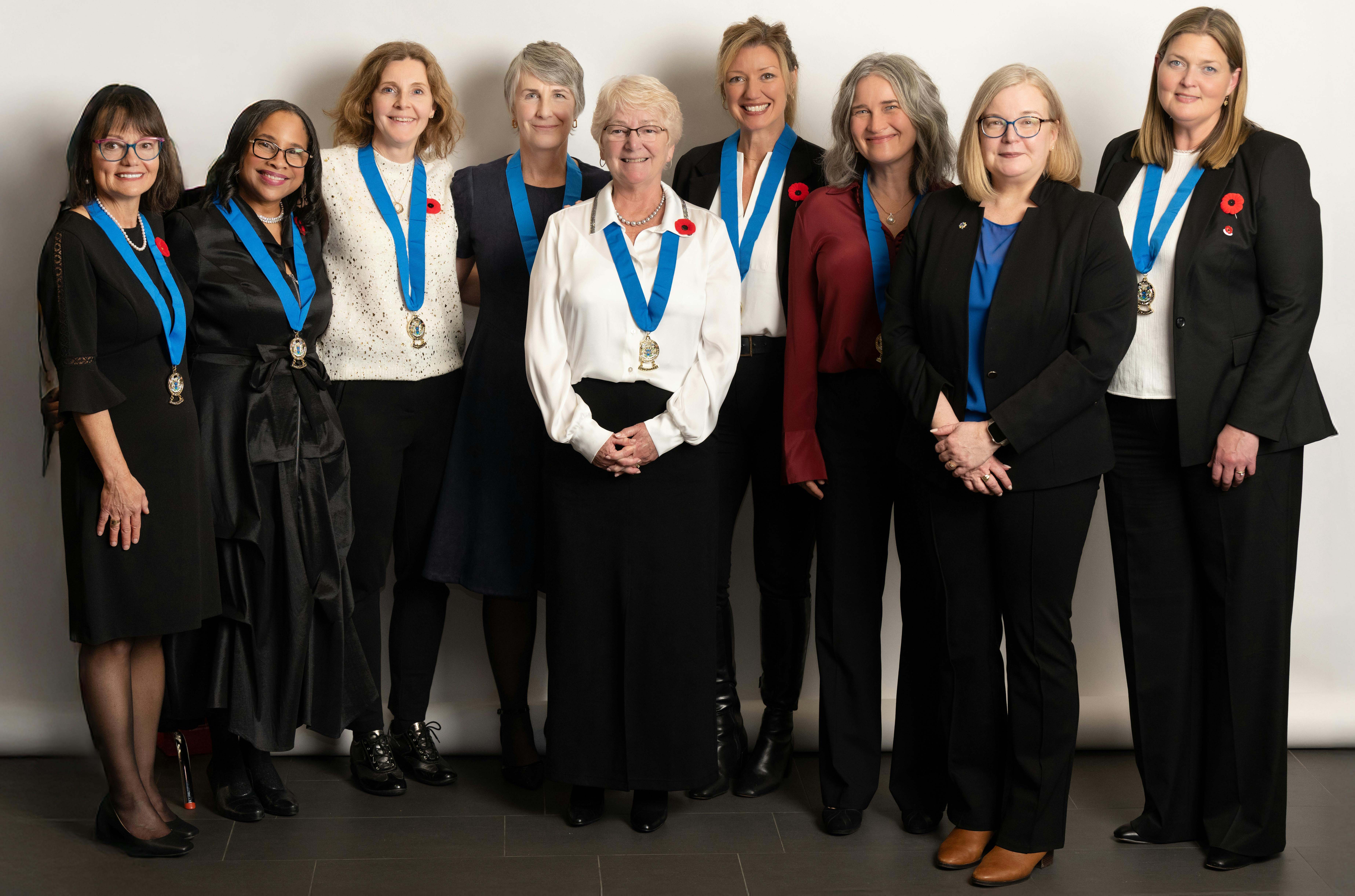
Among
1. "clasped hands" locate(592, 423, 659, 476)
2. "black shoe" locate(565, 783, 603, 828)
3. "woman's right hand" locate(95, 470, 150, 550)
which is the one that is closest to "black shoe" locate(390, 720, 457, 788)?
"black shoe" locate(565, 783, 603, 828)

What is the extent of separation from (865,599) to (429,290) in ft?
4.75

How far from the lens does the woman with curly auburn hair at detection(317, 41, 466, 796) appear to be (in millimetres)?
3238

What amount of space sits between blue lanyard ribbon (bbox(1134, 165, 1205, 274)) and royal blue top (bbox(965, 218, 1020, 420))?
15.5 inches

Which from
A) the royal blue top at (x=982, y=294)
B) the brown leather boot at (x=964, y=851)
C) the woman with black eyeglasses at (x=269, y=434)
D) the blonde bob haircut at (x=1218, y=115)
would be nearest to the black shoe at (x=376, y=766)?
the woman with black eyeglasses at (x=269, y=434)

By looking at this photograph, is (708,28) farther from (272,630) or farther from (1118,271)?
(272,630)

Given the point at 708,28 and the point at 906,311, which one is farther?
the point at 708,28

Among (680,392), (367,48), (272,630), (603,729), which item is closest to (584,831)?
(603,729)

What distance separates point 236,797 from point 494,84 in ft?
7.37

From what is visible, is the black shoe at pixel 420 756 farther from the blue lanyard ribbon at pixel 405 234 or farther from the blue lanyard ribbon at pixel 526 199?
the blue lanyard ribbon at pixel 526 199

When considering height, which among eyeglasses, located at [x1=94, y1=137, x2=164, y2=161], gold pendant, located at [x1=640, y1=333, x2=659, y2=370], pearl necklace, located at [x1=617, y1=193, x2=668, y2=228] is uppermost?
eyeglasses, located at [x1=94, y1=137, x2=164, y2=161]

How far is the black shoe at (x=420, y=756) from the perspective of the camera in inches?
140

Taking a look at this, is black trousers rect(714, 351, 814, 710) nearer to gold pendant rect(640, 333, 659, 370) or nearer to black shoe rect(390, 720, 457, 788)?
gold pendant rect(640, 333, 659, 370)

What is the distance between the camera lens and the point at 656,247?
298cm

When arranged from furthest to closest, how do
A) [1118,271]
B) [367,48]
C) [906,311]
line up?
[367,48]
[906,311]
[1118,271]
